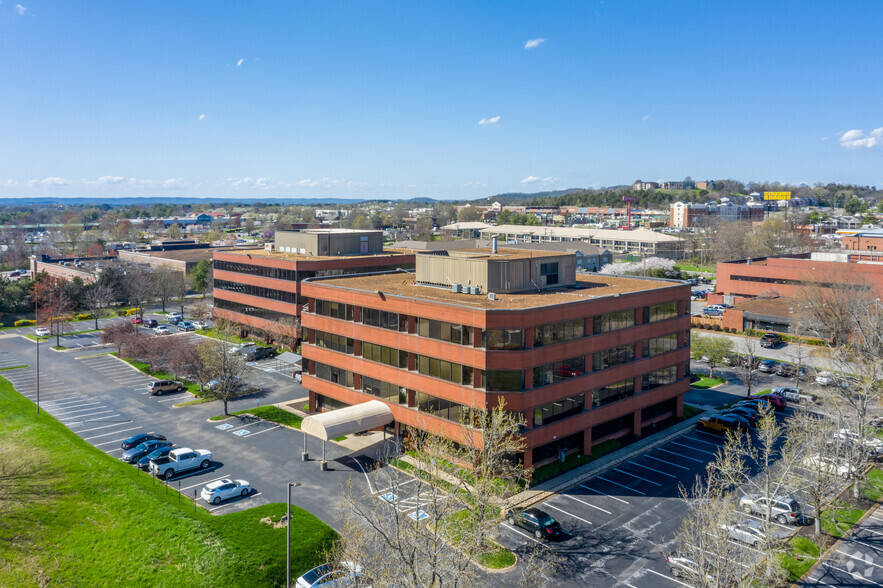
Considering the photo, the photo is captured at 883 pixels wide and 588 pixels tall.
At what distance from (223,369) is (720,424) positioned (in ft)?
140

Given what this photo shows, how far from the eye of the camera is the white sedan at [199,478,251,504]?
128ft

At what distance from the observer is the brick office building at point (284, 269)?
78.4 m

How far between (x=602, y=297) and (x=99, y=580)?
35843mm

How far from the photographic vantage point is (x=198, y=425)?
176 feet

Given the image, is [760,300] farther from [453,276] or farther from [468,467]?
[468,467]

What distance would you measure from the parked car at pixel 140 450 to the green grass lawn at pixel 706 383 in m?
51.6

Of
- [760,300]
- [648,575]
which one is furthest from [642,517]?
[760,300]

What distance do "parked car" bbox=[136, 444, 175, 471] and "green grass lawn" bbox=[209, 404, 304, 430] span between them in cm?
948

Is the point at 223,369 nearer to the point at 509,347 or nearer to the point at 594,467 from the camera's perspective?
the point at 509,347

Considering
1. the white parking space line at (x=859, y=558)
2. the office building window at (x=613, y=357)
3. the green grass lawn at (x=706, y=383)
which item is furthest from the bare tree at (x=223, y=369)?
the green grass lawn at (x=706, y=383)

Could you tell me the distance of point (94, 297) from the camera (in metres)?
99.7

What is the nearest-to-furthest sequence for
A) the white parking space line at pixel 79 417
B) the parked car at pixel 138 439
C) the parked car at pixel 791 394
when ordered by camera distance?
1. the parked car at pixel 138 439
2. the white parking space line at pixel 79 417
3. the parked car at pixel 791 394

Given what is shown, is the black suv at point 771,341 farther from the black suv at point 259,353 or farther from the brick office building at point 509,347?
the black suv at point 259,353

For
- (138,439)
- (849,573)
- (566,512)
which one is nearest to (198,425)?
(138,439)
